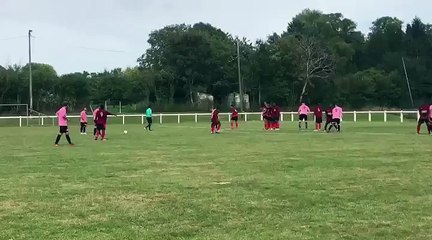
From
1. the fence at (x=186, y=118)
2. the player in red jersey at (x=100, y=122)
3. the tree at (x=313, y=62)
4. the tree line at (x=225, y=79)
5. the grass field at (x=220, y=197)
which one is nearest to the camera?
the grass field at (x=220, y=197)

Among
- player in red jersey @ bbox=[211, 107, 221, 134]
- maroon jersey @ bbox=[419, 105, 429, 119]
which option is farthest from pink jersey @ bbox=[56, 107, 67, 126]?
maroon jersey @ bbox=[419, 105, 429, 119]

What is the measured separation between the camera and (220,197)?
9305 millimetres

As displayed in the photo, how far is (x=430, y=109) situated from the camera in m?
26.3

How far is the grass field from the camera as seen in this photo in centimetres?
702

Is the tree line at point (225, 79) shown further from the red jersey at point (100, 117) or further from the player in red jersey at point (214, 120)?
the red jersey at point (100, 117)

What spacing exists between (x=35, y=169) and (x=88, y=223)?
6688 mm

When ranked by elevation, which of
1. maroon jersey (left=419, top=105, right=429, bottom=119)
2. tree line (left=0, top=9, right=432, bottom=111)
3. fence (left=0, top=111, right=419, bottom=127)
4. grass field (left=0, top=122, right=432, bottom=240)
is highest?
tree line (left=0, top=9, right=432, bottom=111)

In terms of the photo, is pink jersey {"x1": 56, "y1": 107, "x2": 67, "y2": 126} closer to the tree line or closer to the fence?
the fence

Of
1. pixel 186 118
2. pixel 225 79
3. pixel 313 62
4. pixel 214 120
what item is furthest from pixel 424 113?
pixel 313 62

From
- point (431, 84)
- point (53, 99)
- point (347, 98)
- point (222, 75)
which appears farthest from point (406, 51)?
point (53, 99)

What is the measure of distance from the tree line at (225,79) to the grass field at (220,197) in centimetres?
5818

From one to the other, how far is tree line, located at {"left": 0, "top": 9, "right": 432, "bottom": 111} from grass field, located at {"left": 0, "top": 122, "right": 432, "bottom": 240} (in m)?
58.2

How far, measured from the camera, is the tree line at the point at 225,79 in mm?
74375

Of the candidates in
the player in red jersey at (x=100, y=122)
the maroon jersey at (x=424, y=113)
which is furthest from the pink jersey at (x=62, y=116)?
the maroon jersey at (x=424, y=113)
